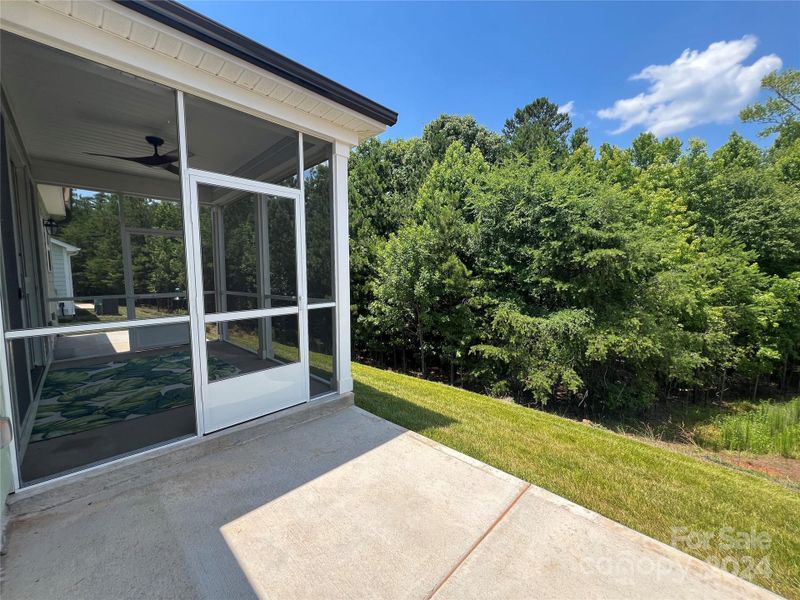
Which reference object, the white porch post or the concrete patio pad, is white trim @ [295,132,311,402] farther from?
the concrete patio pad

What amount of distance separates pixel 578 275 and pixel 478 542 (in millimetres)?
6467

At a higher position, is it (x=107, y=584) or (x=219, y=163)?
(x=219, y=163)

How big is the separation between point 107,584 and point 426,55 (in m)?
11.8

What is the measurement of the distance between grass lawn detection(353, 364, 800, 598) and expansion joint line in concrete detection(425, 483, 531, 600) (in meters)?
0.27

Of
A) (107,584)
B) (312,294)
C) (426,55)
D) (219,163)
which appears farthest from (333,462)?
(426,55)

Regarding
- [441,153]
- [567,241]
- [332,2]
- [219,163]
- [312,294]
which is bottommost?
[312,294]

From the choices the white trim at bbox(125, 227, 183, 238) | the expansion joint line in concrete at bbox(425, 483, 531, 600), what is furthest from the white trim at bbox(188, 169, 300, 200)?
the white trim at bbox(125, 227, 183, 238)

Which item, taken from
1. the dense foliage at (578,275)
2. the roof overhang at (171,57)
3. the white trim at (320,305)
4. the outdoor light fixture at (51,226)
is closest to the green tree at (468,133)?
the dense foliage at (578,275)

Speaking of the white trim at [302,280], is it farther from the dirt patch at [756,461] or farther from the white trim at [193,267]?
the dirt patch at [756,461]

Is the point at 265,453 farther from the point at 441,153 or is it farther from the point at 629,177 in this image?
the point at 629,177

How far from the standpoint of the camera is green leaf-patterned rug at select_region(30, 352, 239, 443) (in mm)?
3067

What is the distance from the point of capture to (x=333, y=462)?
2664 mm

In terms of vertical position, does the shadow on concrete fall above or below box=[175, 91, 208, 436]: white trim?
below

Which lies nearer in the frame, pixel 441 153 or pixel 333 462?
pixel 333 462
